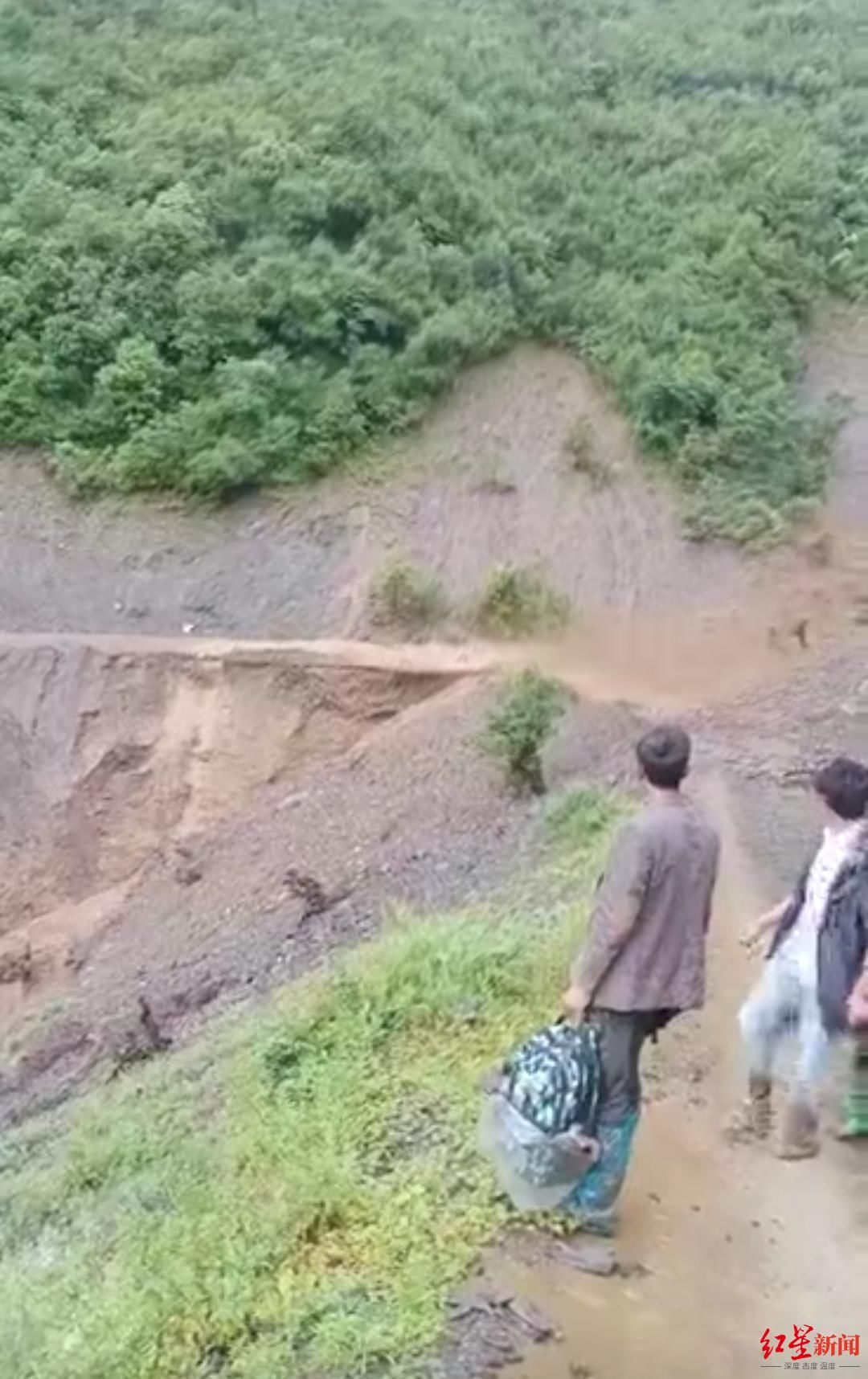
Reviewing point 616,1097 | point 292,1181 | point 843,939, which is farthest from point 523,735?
point 616,1097

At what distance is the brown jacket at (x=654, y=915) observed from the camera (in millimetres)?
5688

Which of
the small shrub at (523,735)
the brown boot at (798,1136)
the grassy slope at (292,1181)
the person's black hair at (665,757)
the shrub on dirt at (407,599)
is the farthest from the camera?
the shrub on dirt at (407,599)

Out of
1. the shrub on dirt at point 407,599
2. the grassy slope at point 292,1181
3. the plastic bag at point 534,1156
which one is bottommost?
the shrub on dirt at point 407,599

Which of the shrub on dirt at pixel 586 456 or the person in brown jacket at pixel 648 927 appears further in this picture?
the shrub on dirt at pixel 586 456

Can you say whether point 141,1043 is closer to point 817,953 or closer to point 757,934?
point 757,934

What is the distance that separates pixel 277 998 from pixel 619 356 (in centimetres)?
1228

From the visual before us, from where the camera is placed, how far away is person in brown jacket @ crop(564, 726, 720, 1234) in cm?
568

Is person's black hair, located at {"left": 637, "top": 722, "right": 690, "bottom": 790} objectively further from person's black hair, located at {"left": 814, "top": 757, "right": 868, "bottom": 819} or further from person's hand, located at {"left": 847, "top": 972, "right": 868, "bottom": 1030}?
person's hand, located at {"left": 847, "top": 972, "right": 868, "bottom": 1030}

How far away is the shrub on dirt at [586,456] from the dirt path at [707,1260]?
12710 mm

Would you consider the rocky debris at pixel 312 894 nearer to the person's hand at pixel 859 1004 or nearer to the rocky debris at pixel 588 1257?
the rocky debris at pixel 588 1257

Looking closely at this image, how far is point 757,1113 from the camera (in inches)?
267

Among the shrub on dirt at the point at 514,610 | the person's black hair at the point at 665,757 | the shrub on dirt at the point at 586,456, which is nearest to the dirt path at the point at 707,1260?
the person's black hair at the point at 665,757

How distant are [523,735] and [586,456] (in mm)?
7164

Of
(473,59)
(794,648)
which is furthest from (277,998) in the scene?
(473,59)
